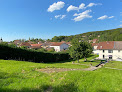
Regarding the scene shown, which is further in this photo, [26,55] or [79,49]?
[79,49]

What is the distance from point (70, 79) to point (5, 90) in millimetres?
3585

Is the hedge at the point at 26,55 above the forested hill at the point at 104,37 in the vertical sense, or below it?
below

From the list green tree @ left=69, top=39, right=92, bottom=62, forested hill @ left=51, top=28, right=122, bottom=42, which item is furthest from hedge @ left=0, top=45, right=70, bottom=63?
forested hill @ left=51, top=28, right=122, bottom=42

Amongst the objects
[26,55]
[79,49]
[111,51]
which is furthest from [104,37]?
[26,55]

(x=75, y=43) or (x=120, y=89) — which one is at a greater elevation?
(x=75, y=43)

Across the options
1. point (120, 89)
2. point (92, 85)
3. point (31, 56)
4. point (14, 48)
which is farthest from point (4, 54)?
point (120, 89)

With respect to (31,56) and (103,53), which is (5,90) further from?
(103,53)

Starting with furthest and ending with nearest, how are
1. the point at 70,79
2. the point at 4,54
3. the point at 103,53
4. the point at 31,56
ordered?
the point at 103,53 → the point at 31,56 → the point at 4,54 → the point at 70,79

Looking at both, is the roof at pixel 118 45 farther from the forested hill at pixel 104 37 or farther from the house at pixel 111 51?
the forested hill at pixel 104 37

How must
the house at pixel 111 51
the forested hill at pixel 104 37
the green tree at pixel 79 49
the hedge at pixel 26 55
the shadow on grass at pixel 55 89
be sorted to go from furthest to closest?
the forested hill at pixel 104 37 < the house at pixel 111 51 < the green tree at pixel 79 49 < the hedge at pixel 26 55 < the shadow on grass at pixel 55 89

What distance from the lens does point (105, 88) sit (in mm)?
4379

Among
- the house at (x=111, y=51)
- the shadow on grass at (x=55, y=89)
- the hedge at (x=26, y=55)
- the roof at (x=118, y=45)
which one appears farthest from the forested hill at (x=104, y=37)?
the shadow on grass at (x=55, y=89)

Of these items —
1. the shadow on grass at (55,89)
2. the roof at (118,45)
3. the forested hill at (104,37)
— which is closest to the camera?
the shadow on grass at (55,89)

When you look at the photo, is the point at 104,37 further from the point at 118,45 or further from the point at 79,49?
the point at 79,49
